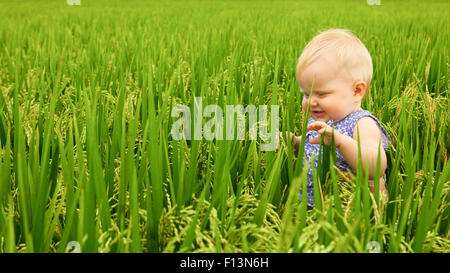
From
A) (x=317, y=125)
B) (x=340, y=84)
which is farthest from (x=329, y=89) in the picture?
(x=317, y=125)

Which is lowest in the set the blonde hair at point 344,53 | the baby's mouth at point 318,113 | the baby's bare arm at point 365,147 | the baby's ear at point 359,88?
the baby's bare arm at point 365,147

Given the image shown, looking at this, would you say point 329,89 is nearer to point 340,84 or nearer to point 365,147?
point 340,84

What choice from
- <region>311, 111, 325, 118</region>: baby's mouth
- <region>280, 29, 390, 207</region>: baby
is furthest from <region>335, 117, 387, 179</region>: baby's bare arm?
<region>311, 111, 325, 118</region>: baby's mouth

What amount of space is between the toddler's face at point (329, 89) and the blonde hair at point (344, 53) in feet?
0.05

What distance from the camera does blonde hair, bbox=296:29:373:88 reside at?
1.05 m

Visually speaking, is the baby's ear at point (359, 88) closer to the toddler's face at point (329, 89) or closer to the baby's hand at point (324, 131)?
the toddler's face at point (329, 89)

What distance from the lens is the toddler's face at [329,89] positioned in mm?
1045

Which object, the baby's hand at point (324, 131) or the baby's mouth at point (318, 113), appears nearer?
the baby's hand at point (324, 131)

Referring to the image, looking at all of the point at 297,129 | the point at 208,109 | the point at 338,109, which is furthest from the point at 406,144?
the point at 208,109

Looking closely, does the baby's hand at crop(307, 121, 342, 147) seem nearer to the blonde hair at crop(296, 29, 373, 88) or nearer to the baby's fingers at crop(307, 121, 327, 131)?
the baby's fingers at crop(307, 121, 327, 131)

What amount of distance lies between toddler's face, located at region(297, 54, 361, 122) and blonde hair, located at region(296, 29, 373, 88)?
15 mm

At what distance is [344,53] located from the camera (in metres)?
1.04

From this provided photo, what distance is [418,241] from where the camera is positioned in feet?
2.11

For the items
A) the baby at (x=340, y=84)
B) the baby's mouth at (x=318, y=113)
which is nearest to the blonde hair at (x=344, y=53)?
the baby at (x=340, y=84)
